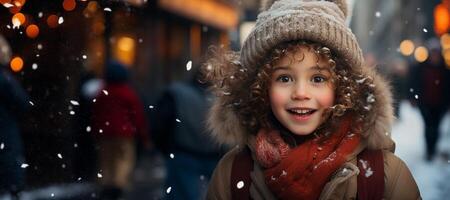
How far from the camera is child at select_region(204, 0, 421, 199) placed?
8.86ft

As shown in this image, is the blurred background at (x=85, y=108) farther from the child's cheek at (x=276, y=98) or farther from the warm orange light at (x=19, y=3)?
the child's cheek at (x=276, y=98)

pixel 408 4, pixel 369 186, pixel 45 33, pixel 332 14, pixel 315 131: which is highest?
pixel 408 4

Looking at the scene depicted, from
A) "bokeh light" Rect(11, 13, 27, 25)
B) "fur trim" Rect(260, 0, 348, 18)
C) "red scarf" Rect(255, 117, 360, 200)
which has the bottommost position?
"red scarf" Rect(255, 117, 360, 200)

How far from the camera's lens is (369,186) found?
2695 millimetres

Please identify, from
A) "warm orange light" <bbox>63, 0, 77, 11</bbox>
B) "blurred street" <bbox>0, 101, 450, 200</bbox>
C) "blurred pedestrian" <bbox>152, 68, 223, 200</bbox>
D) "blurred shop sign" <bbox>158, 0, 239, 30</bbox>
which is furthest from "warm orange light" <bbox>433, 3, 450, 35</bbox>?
"blurred pedestrian" <bbox>152, 68, 223, 200</bbox>

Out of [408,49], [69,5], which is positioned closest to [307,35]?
[69,5]

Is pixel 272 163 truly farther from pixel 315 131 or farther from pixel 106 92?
pixel 106 92

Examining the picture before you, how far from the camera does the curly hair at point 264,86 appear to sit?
2.77m

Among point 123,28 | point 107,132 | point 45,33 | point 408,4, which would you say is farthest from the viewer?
point 408,4

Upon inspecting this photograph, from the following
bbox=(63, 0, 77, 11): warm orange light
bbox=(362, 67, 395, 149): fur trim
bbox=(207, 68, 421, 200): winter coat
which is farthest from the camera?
bbox=(63, 0, 77, 11): warm orange light

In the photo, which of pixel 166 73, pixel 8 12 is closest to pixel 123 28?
pixel 166 73

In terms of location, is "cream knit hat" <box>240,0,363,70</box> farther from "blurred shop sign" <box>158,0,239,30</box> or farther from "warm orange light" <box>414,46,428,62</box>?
"blurred shop sign" <box>158,0,239,30</box>

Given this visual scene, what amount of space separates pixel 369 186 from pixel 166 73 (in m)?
15.4

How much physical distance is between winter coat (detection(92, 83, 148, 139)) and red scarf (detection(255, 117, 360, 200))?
238 inches
